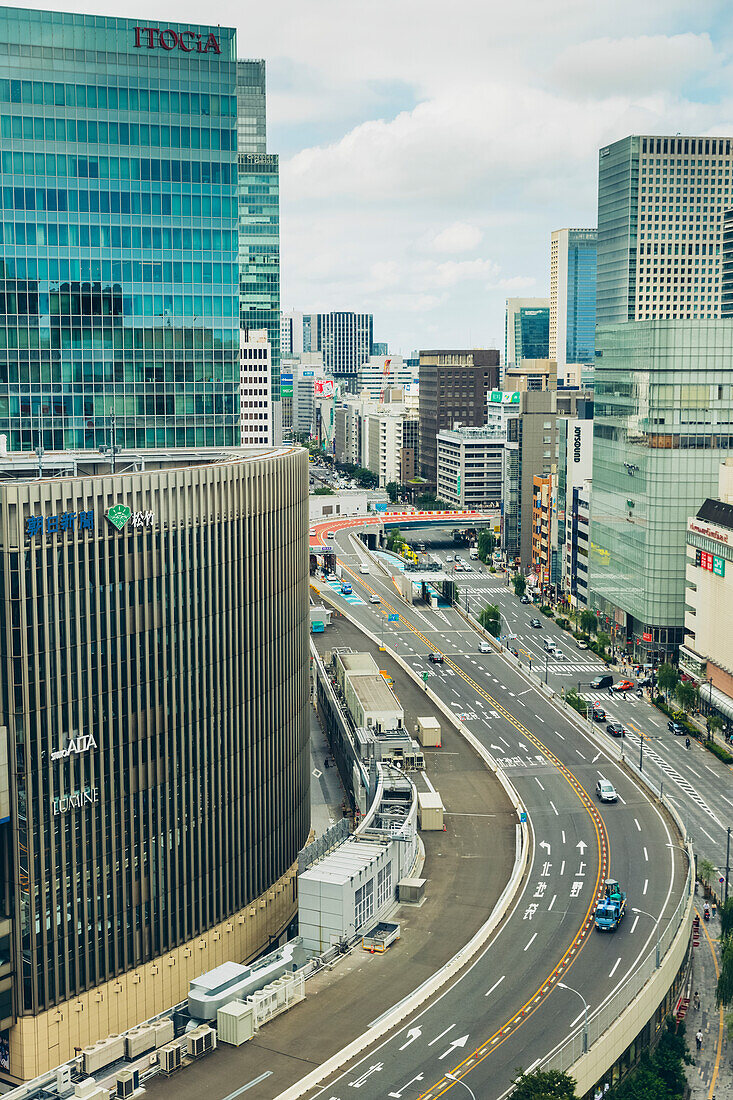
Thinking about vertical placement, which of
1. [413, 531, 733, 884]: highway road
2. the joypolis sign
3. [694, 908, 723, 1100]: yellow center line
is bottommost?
[694, 908, 723, 1100]: yellow center line

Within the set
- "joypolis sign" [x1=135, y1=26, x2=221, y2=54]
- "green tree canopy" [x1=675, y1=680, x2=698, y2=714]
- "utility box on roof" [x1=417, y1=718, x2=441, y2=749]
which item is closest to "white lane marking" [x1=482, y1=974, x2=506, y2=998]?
"utility box on roof" [x1=417, y1=718, x2=441, y2=749]

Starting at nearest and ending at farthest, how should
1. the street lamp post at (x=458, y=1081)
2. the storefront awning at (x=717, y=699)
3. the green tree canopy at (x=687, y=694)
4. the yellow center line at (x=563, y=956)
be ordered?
1. the street lamp post at (x=458, y=1081)
2. the yellow center line at (x=563, y=956)
3. the storefront awning at (x=717, y=699)
4. the green tree canopy at (x=687, y=694)

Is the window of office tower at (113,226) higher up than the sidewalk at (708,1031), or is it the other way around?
the window of office tower at (113,226)

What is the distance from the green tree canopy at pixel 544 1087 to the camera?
75438 mm

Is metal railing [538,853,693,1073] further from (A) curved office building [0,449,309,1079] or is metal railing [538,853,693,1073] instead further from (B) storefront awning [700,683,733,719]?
(B) storefront awning [700,683,733,719]

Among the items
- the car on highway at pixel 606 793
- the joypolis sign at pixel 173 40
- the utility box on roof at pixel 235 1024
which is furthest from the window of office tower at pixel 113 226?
the car on highway at pixel 606 793

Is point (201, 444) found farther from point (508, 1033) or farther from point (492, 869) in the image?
point (508, 1033)

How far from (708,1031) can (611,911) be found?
12719 mm

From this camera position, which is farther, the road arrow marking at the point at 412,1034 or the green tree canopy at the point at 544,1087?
the road arrow marking at the point at 412,1034

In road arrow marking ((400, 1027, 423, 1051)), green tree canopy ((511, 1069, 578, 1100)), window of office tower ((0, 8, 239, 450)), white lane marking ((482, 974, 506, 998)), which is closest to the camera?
green tree canopy ((511, 1069, 578, 1100))

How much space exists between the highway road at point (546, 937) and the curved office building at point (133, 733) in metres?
20.9

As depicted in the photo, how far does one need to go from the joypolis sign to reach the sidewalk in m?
95.1

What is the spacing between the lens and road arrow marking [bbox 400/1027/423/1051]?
83.0 metres

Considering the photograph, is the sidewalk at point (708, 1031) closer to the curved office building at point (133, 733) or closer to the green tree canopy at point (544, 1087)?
the green tree canopy at point (544, 1087)
